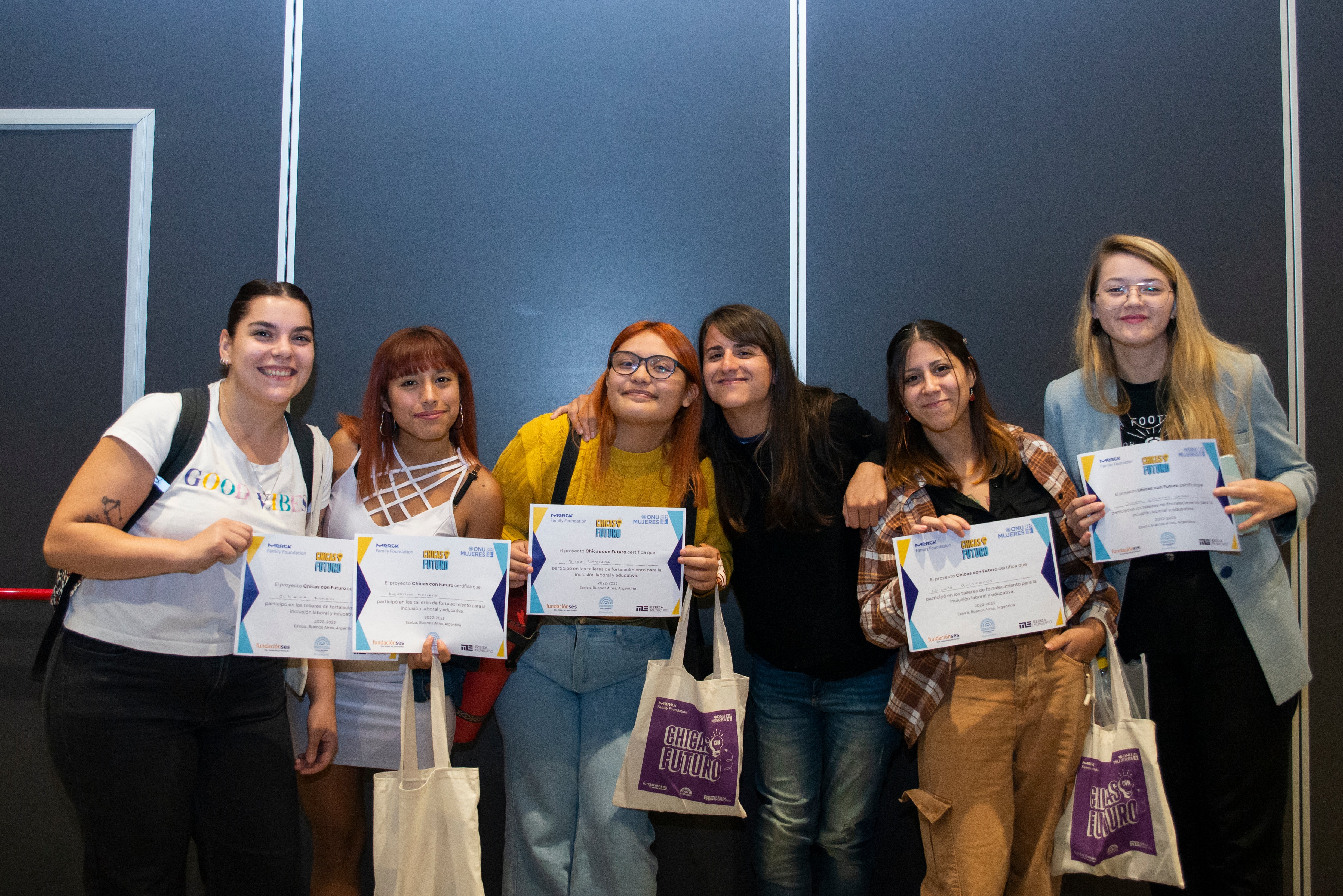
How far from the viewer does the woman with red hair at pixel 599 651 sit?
2.18 metres

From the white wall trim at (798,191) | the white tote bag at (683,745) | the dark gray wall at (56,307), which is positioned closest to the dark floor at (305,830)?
the dark gray wall at (56,307)

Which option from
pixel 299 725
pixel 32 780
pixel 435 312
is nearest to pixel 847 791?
pixel 299 725

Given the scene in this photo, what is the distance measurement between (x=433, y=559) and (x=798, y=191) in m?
1.98

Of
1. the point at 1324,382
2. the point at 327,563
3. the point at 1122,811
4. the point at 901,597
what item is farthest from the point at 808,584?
the point at 1324,382

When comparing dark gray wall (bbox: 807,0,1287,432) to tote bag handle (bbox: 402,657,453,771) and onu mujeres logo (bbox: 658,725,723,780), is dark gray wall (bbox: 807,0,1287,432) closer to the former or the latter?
onu mujeres logo (bbox: 658,725,723,780)

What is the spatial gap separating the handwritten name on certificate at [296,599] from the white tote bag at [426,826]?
0.25 m

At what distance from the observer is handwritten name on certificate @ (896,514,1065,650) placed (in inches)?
79.7

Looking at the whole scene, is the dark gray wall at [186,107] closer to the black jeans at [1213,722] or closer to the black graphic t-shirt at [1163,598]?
the black graphic t-shirt at [1163,598]

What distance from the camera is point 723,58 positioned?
3.02m

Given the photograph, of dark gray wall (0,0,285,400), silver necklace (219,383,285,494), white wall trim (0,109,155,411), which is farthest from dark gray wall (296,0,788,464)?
silver necklace (219,383,285,494)

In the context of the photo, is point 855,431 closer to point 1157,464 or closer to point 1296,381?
point 1157,464

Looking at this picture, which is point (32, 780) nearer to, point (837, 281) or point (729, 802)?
point (729, 802)

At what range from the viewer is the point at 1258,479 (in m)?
Answer: 2.35

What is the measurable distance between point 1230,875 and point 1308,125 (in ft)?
9.12
